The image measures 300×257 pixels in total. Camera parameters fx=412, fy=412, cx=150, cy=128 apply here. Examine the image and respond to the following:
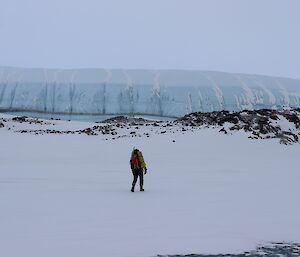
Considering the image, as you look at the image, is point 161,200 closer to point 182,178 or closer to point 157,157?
point 182,178

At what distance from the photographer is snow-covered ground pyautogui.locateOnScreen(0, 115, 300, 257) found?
7.04 m

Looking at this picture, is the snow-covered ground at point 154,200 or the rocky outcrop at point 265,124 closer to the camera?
the snow-covered ground at point 154,200

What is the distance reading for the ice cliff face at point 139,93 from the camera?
44.0m

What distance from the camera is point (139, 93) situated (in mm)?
44750

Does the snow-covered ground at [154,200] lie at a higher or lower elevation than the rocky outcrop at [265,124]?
lower

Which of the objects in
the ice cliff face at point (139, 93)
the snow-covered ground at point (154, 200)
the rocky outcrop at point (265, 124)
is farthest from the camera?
the ice cliff face at point (139, 93)

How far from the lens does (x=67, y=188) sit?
12656 millimetres

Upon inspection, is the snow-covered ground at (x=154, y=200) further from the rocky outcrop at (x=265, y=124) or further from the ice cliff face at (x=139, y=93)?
the ice cliff face at (x=139, y=93)

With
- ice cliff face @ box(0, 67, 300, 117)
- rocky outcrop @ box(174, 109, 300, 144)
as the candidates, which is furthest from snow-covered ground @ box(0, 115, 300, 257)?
ice cliff face @ box(0, 67, 300, 117)

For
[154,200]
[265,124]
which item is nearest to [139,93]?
[265,124]

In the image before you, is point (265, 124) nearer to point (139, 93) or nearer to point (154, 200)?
point (154, 200)

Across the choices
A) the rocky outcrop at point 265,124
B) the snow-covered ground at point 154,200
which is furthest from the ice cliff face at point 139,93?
the snow-covered ground at point 154,200

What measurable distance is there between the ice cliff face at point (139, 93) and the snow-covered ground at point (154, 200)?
21.0 metres

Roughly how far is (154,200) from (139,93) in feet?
113
